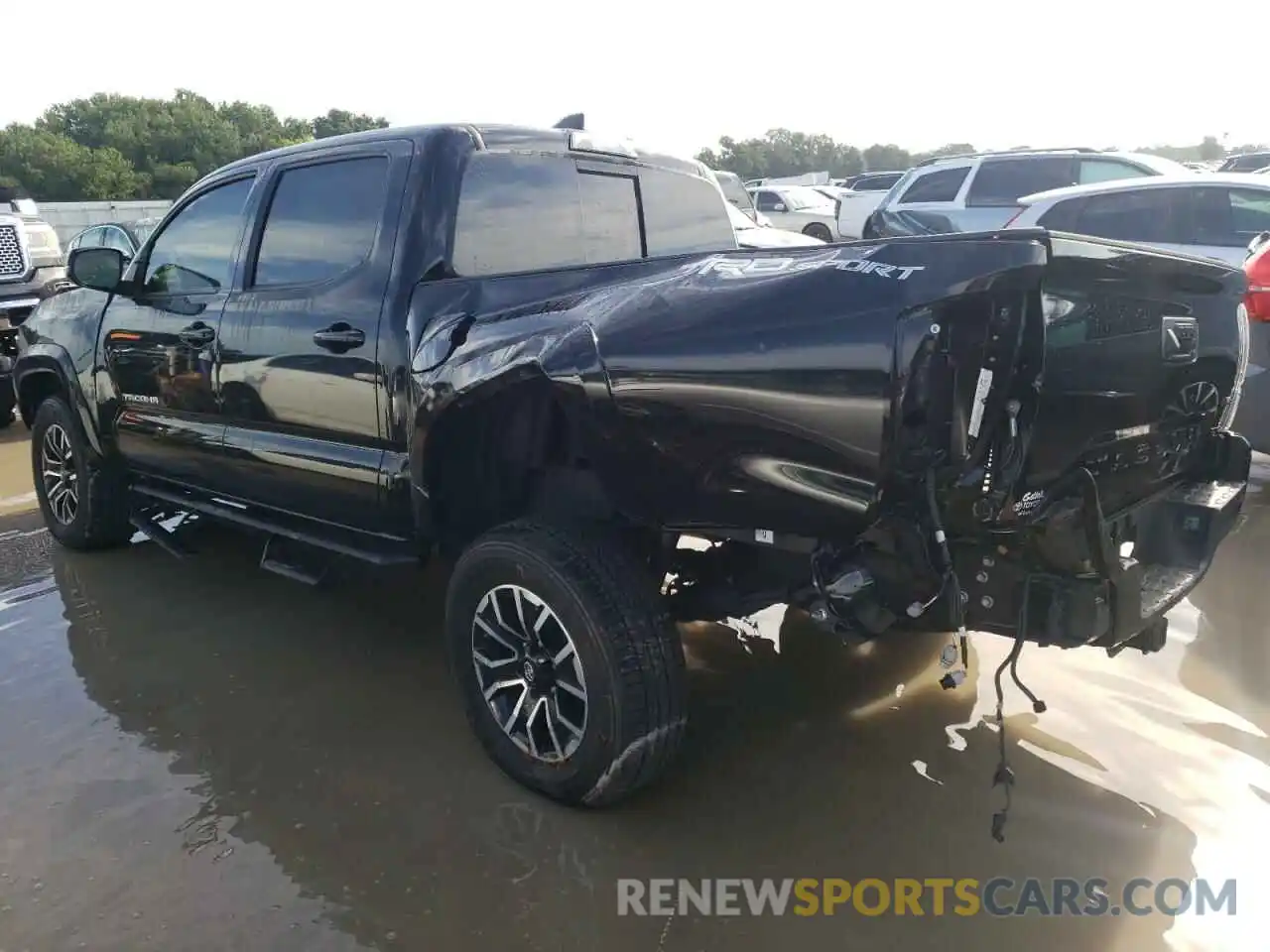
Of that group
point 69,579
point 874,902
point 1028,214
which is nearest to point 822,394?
point 874,902

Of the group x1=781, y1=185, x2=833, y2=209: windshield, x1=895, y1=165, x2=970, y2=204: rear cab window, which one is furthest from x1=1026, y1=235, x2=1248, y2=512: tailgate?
x1=781, y1=185, x2=833, y2=209: windshield

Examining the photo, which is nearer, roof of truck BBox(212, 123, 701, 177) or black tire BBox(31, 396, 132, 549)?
roof of truck BBox(212, 123, 701, 177)

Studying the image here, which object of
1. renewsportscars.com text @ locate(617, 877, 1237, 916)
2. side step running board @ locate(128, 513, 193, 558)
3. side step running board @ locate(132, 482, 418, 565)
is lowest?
renewsportscars.com text @ locate(617, 877, 1237, 916)

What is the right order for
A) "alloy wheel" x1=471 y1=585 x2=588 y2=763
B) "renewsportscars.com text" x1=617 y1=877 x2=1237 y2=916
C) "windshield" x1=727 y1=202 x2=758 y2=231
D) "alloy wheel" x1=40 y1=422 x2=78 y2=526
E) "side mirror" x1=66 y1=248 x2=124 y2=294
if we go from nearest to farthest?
"renewsportscars.com text" x1=617 y1=877 x2=1237 y2=916 → "alloy wheel" x1=471 y1=585 x2=588 y2=763 → "side mirror" x1=66 y1=248 x2=124 y2=294 → "windshield" x1=727 y1=202 x2=758 y2=231 → "alloy wheel" x1=40 y1=422 x2=78 y2=526

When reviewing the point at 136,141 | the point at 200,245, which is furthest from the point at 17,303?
the point at 136,141

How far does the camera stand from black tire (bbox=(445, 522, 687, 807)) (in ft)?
8.68

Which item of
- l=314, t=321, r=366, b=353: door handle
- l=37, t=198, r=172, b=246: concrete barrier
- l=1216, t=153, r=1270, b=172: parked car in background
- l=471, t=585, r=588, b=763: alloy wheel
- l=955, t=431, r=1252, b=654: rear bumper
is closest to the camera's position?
l=955, t=431, r=1252, b=654: rear bumper

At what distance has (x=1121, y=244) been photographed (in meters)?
2.50

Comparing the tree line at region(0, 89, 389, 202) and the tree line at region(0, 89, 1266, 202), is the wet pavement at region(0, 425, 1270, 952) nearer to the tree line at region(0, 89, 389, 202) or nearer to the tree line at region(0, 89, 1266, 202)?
the tree line at region(0, 89, 1266, 202)

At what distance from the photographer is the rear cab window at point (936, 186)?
11289 mm

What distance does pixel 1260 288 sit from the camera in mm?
4938

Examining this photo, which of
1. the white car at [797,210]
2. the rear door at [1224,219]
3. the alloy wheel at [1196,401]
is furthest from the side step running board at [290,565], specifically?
the white car at [797,210]

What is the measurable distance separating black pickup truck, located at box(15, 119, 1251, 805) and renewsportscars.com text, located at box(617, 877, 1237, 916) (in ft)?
1.11

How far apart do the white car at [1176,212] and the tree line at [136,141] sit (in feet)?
105
